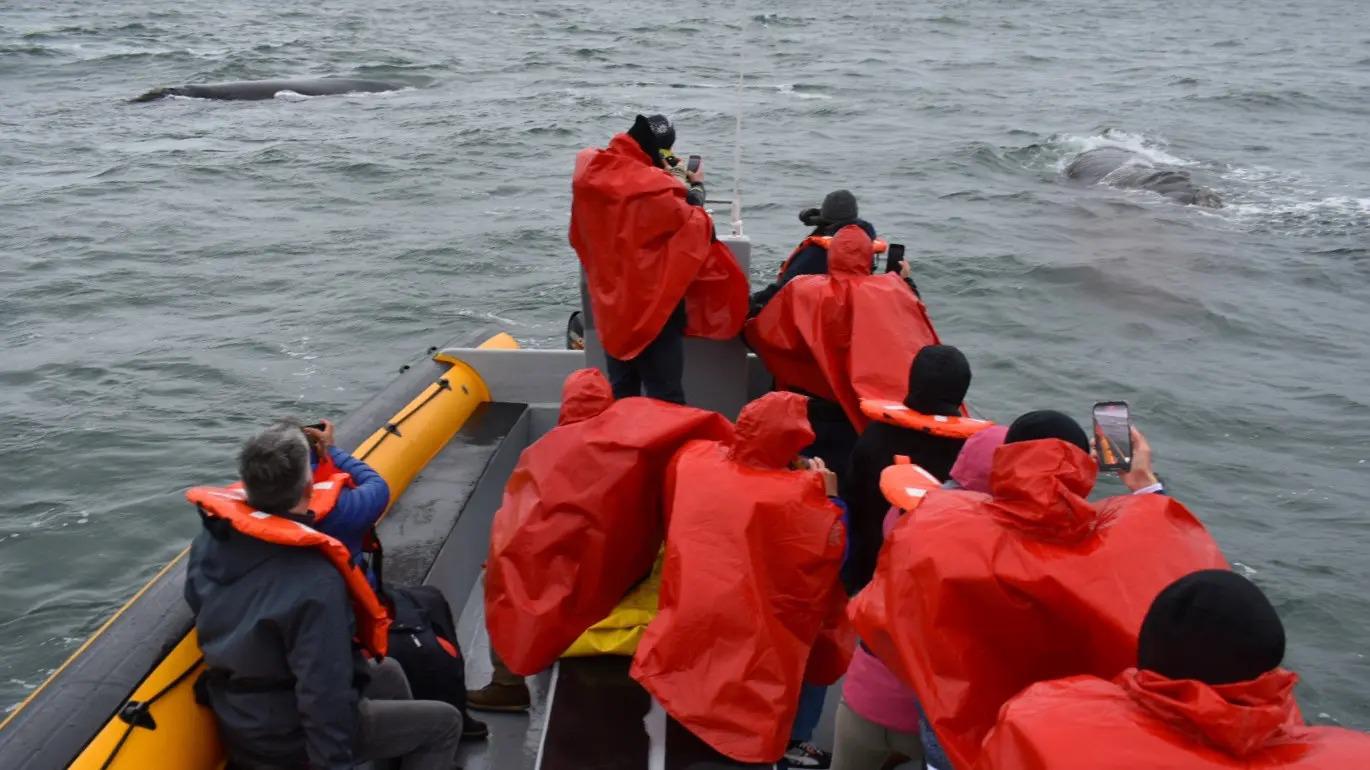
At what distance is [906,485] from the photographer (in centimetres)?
316

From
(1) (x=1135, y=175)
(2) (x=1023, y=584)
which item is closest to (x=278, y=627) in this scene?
(2) (x=1023, y=584)

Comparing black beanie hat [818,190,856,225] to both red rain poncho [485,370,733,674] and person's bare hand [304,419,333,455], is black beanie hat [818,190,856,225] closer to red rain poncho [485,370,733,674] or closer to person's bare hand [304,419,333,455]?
red rain poncho [485,370,733,674]

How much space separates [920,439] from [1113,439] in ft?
2.85

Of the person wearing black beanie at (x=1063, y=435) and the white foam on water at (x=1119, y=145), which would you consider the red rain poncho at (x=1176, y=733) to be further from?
the white foam on water at (x=1119, y=145)

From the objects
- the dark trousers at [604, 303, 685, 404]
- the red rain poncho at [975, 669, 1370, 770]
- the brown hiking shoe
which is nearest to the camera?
the red rain poncho at [975, 669, 1370, 770]

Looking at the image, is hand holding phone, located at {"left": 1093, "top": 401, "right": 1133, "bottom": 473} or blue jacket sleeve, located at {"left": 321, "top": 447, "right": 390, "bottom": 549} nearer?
hand holding phone, located at {"left": 1093, "top": 401, "right": 1133, "bottom": 473}

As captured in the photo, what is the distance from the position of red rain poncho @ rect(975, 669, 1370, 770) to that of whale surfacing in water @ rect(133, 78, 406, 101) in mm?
26819

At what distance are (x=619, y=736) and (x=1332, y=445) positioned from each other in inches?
352

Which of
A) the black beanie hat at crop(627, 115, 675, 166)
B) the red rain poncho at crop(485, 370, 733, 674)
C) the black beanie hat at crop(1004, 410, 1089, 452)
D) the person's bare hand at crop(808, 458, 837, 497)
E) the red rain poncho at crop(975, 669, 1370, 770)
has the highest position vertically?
the black beanie hat at crop(627, 115, 675, 166)

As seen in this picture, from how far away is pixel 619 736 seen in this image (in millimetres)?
3486

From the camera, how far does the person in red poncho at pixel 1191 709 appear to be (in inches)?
72.1

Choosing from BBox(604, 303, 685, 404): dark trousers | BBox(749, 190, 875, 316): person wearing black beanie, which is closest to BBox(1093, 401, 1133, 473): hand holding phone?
BBox(604, 303, 685, 404): dark trousers

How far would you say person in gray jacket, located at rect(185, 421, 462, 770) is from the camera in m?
2.94

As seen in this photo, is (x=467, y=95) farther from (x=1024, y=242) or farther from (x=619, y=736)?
(x=619, y=736)
